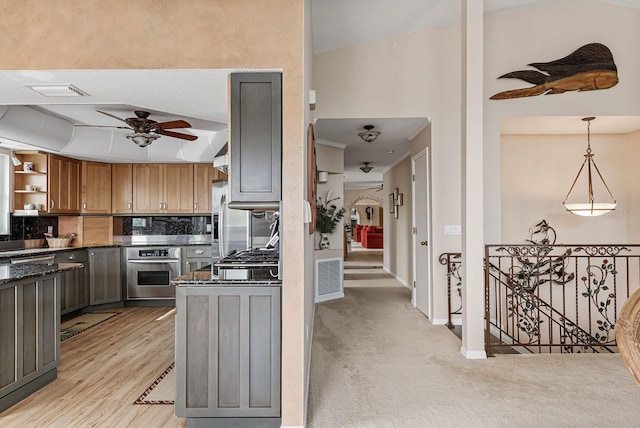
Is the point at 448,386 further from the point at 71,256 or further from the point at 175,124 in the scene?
the point at 71,256

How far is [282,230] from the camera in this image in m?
2.38

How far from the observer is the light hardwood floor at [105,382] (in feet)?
8.38

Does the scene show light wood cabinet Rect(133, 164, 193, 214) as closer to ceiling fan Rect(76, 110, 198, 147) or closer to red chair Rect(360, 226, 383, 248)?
ceiling fan Rect(76, 110, 198, 147)

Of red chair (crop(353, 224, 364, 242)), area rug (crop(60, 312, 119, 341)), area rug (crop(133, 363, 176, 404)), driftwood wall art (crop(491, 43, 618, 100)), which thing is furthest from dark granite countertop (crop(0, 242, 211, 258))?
red chair (crop(353, 224, 364, 242))

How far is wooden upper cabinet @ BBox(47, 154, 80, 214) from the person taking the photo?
17.6ft

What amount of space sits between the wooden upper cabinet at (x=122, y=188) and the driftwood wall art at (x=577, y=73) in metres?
5.33

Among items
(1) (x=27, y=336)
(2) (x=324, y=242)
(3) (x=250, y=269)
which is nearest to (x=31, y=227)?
(1) (x=27, y=336)

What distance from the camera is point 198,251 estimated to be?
19.2 ft

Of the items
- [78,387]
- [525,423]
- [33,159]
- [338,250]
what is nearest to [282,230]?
[525,423]

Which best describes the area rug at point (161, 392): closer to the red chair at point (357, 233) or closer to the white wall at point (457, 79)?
the white wall at point (457, 79)

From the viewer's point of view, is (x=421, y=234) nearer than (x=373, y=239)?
Yes

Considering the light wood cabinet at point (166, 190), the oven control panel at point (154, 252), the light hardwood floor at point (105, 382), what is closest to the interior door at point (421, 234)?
the light hardwood floor at point (105, 382)

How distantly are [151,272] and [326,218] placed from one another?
2654 millimetres

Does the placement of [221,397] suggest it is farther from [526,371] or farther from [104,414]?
[526,371]
